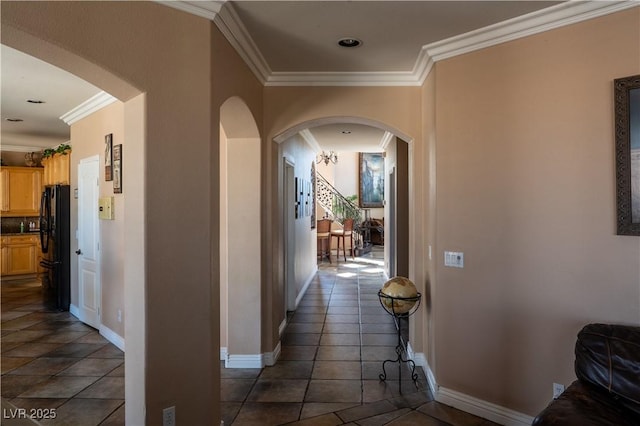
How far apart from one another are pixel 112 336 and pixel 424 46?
4.47m

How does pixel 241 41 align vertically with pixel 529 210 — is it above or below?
above

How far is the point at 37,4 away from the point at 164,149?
823 millimetres

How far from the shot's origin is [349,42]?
299 centimetres

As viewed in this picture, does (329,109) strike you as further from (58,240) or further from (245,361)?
(58,240)

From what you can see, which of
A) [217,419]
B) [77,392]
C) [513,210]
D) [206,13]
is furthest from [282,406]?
[206,13]

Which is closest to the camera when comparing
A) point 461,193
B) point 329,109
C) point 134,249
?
point 134,249

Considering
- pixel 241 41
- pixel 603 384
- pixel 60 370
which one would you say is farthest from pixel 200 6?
pixel 60 370

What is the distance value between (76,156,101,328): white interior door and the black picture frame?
16.7 feet

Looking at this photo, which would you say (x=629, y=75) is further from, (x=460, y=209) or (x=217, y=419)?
(x=217, y=419)

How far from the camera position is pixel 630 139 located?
2.21 metres

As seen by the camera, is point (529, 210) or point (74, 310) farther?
point (74, 310)

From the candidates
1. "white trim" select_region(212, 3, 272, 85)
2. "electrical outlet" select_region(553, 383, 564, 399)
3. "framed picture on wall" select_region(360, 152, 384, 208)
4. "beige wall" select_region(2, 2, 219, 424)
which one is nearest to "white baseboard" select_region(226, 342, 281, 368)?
"beige wall" select_region(2, 2, 219, 424)

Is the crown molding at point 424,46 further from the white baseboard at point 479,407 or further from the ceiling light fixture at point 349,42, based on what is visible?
the white baseboard at point 479,407

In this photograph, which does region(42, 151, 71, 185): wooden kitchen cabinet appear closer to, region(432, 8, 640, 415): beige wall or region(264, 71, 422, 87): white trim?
region(264, 71, 422, 87): white trim
